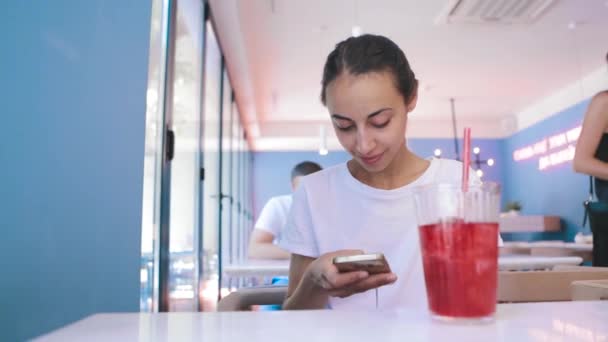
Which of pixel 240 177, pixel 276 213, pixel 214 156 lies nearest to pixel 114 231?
pixel 276 213

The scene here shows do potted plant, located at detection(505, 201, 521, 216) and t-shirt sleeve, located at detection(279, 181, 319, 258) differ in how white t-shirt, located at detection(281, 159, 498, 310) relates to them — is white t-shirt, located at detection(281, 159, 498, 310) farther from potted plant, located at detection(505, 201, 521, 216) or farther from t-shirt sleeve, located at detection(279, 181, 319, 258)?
potted plant, located at detection(505, 201, 521, 216)

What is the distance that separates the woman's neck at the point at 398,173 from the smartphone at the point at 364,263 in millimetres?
473

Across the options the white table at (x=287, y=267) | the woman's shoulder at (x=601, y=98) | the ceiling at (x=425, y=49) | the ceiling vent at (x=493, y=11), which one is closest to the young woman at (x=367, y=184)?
the white table at (x=287, y=267)

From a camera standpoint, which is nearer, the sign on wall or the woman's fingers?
the woman's fingers

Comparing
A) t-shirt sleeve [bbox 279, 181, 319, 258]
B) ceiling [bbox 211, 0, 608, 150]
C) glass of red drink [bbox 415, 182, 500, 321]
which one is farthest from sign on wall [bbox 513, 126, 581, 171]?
glass of red drink [bbox 415, 182, 500, 321]

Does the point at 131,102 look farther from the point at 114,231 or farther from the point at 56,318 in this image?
the point at 56,318

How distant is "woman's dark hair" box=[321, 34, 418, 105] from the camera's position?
1.07 metres

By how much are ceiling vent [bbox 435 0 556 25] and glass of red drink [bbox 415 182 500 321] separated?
426 centimetres

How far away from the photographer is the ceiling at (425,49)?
483cm

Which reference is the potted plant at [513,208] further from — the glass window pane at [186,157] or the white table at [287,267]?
the white table at [287,267]

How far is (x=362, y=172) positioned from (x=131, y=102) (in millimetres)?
768

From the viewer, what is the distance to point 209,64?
16.1 ft

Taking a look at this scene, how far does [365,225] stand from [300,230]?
0.15m

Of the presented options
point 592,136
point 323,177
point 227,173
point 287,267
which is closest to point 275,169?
point 227,173
